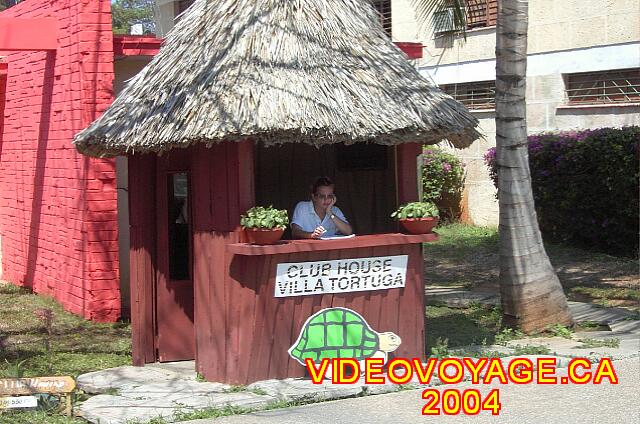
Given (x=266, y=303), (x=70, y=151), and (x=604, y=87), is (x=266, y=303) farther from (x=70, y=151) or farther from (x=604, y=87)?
(x=604, y=87)

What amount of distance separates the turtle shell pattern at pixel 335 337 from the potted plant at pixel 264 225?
86 cm

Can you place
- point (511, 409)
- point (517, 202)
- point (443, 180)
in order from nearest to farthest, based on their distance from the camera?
point (511, 409) < point (517, 202) < point (443, 180)

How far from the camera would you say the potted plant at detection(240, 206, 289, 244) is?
8.50 metres

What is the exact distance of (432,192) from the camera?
20688 millimetres

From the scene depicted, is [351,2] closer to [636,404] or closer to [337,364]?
[337,364]

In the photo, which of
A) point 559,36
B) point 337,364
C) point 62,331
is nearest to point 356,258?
point 337,364

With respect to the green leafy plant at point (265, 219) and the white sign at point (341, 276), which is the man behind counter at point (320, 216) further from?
the green leafy plant at point (265, 219)

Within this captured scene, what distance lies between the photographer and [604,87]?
59.1ft

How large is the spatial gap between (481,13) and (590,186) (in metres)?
4.91

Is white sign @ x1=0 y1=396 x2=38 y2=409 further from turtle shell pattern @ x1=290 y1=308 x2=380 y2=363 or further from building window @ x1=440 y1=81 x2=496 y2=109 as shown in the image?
building window @ x1=440 y1=81 x2=496 y2=109

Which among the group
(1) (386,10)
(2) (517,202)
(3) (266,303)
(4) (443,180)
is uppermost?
(1) (386,10)

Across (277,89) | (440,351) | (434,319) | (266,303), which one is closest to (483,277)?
(434,319)

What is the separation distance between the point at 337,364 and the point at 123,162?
16.1 ft

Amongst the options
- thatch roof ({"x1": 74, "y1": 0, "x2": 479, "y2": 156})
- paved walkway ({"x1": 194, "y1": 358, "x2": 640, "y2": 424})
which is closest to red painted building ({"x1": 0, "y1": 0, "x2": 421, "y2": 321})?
thatch roof ({"x1": 74, "y1": 0, "x2": 479, "y2": 156})
